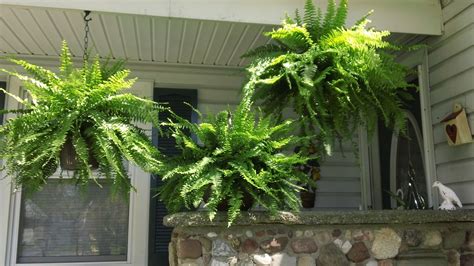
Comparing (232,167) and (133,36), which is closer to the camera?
(232,167)

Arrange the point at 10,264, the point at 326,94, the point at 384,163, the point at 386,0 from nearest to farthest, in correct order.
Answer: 1. the point at 326,94
2. the point at 386,0
3. the point at 10,264
4. the point at 384,163

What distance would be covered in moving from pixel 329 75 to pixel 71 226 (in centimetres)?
238

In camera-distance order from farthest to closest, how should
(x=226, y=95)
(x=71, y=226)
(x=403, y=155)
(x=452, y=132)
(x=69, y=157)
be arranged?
(x=226, y=95)
(x=403, y=155)
(x=71, y=226)
(x=452, y=132)
(x=69, y=157)

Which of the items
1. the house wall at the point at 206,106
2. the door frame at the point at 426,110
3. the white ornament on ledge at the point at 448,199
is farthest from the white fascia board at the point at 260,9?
the white ornament on ledge at the point at 448,199

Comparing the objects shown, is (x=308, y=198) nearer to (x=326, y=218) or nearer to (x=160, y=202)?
(x=160, y=202)

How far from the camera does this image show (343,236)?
2674 mm

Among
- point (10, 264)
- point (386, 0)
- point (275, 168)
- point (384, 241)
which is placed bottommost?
point (10, 264)

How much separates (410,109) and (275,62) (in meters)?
1.80

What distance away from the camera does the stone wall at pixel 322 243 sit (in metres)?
2.49

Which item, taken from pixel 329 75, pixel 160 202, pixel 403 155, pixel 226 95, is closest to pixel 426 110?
pixel 403 155

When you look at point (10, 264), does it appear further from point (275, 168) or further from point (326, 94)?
point (326, 94)

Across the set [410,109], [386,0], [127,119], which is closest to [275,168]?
[127,119]

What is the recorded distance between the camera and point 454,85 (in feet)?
10.2

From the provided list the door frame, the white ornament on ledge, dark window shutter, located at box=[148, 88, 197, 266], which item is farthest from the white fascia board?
dark window shutter, located at box=[148, 88, 197, 266]
